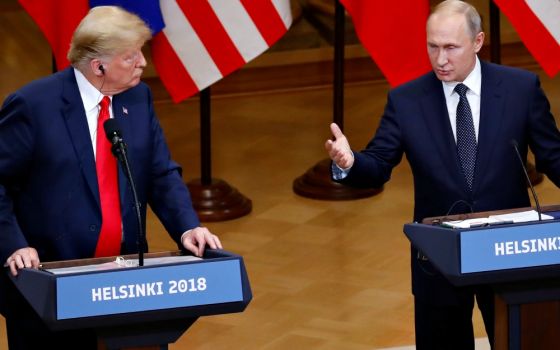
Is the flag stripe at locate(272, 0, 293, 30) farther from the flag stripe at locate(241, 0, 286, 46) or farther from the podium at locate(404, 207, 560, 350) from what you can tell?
the podium at locate(404, 207, 560, 350)

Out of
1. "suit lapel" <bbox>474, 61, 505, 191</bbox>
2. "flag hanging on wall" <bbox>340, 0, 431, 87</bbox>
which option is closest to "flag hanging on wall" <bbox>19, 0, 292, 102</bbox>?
"flag hanging on wall" <bbox>340, 0, 431, 87</bbox>

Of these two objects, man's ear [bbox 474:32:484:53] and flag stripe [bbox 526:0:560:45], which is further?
flag stripe [bbox 526:0:560:45]

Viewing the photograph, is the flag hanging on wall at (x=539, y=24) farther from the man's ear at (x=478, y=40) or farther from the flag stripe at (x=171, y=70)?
the man's ear at (x=478, y=40)

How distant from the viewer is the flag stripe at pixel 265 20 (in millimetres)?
7094

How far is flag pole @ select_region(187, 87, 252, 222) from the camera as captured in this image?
25.0 feet

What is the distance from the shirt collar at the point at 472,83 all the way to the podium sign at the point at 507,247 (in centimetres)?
73

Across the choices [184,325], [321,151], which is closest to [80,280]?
[184,325]

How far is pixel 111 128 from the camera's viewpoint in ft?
12.6

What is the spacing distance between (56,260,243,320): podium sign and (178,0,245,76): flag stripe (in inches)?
138

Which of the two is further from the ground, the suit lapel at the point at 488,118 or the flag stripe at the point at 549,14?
the flag stripe at the point at 549,14

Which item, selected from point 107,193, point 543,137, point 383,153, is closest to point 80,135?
point 107,193

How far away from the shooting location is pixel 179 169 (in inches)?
172

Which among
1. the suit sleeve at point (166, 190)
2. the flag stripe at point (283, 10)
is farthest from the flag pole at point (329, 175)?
the suit sleeve at point (166, 190)

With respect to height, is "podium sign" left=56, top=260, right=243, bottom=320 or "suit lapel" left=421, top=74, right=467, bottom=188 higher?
"suit lapel" left=421, top=74, right=467, bottom=188
